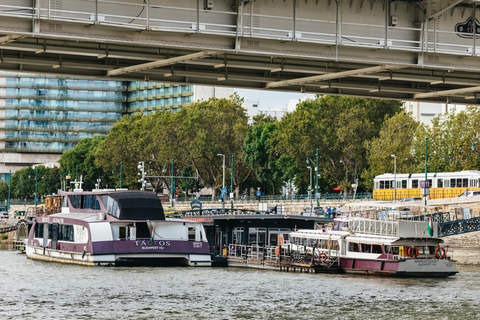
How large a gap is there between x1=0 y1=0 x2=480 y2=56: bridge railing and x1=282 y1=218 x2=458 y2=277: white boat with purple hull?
50.1 ft

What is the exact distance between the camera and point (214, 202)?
339 feet

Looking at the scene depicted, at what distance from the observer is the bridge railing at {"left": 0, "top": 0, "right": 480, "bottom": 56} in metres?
24.4

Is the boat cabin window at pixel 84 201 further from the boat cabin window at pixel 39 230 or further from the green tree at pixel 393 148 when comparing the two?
the green tree at pixel 393 148

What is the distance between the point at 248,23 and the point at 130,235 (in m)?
21.4

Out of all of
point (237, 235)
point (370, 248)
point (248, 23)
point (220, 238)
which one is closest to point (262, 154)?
point (220, 238)

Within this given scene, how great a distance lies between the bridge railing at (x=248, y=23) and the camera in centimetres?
2436

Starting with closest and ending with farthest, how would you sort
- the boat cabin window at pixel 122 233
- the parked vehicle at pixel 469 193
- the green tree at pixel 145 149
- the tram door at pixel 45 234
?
the boat cabin window at pixel 122 233 < the tram door at pixel 45 234 < the parked vehicle at pixel 469 193 < the green tree at pixel 145 149

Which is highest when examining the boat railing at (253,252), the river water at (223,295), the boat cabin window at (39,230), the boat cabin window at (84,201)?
the boat cabin window at (84,201)

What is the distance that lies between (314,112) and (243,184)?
26025mm

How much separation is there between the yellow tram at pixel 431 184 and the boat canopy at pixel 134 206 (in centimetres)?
3396

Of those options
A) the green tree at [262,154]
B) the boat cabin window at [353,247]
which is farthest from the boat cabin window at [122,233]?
the green tree at [262,154]

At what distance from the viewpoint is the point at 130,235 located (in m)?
45.0

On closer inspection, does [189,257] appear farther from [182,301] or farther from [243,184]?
[243,184]

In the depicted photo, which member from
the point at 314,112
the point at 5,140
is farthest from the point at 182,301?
the point at 5,140
